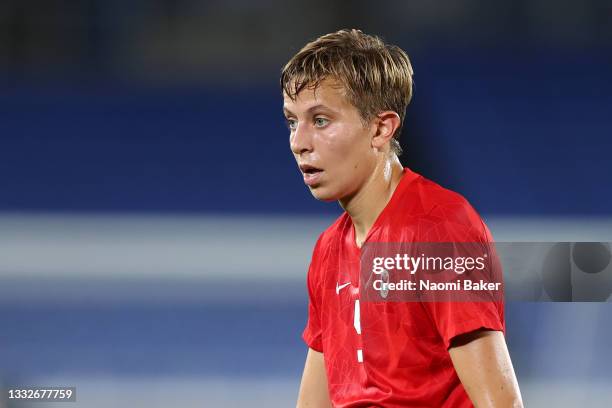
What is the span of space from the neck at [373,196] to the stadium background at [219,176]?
0.46 metres

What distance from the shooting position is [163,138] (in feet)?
5.28

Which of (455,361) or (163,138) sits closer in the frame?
(455,361)

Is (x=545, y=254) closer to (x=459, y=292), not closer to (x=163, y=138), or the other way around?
Answer: (x=459, y=292)

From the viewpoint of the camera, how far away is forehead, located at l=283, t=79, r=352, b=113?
40.7 inches

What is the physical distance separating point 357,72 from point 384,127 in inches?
3.2

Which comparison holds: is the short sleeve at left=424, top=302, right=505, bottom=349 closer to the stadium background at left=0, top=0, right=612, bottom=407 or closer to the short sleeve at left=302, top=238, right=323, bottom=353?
the short sleeve at left=302, top=238, right=323, bottom=353

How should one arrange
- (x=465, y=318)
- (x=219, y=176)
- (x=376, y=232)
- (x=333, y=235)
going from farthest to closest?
(x=219, y=176), (x=333, y=235), (x=376, y=232), (x=465, y=318)

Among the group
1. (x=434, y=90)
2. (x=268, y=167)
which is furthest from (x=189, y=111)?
(x=434, y=90)

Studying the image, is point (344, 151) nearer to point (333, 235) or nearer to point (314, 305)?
point (333, 235)

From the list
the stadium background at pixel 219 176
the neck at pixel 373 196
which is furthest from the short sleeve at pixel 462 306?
the stadium background at pixel 219 176

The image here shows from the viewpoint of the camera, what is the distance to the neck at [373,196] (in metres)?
1.05

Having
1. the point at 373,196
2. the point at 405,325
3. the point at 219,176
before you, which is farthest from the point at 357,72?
the point at 219,176

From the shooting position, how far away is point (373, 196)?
105 centimetres

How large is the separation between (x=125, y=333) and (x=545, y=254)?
0.80 m
